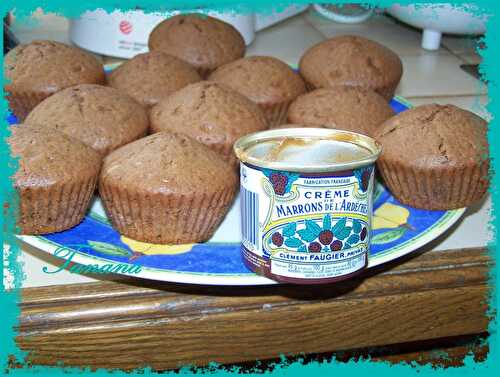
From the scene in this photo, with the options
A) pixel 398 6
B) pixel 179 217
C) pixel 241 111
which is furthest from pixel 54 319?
pixel 398 6

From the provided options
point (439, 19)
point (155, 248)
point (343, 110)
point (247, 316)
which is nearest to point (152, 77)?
point (343, 110)

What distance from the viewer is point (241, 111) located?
1.15 metres

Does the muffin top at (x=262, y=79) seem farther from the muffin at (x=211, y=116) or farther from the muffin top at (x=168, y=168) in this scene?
the muffin top at (x=168, y=168)

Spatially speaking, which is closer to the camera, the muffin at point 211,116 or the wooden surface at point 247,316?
the wooden surface at point 247,316

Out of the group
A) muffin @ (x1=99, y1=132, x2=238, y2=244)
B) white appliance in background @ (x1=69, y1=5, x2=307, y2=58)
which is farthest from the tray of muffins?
white appliance in background @ (x1=69, y1=5, x2=307, y2=58)

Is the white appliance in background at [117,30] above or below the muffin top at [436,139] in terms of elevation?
below

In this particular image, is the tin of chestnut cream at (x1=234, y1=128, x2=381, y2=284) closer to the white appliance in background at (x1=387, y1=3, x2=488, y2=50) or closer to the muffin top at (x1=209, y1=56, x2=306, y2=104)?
the muffin top at (x1=209, y1=56, x2=306, y2=104)

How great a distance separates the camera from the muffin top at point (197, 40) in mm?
1463

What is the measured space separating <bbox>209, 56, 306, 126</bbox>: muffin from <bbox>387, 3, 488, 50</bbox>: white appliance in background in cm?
54

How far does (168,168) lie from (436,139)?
1.32 ft

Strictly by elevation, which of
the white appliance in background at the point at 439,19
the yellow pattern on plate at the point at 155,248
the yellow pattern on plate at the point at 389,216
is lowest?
the yellow pattern on plate at the point at 389,216

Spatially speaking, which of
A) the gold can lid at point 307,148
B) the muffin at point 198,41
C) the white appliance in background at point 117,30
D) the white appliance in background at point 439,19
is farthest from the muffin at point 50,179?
the white appliance in background at point 439,19

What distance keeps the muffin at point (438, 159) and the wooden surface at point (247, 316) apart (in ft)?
0.35

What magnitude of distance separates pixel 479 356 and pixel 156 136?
22.3 inches
